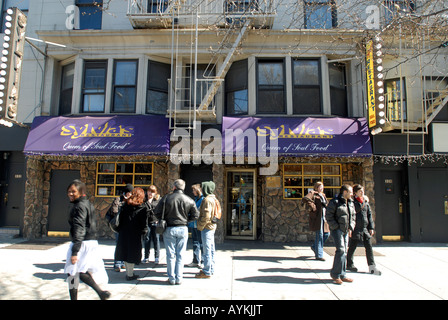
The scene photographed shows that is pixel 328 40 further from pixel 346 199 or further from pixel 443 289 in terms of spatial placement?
pixel 443 289

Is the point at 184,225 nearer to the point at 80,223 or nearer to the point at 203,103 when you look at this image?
the point at 80,223

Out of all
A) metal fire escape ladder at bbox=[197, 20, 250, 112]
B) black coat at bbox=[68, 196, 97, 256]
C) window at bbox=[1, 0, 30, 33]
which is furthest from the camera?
window at bbox=[1, 0, 30, 33]

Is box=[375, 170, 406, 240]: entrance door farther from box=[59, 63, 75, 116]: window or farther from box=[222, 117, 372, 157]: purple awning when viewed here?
box=[59, 63, 75, 116]: window

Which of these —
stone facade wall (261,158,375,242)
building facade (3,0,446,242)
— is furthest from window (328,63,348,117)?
stone facade wall (261,158,375,242)

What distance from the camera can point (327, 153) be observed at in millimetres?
8023

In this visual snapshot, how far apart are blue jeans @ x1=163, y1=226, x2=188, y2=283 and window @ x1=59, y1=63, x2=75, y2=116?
23.0 ft

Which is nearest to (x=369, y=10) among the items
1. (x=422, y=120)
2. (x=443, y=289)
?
(x=422, y=120)

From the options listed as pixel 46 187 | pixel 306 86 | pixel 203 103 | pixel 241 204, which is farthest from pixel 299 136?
pixel 46 187

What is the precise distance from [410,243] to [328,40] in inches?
270

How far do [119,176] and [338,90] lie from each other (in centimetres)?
793

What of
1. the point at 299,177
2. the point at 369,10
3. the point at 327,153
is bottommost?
the point at 299,177

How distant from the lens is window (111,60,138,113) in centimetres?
952

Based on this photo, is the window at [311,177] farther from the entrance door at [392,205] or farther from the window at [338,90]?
the window at [338,90]

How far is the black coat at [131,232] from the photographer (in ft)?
17.3
